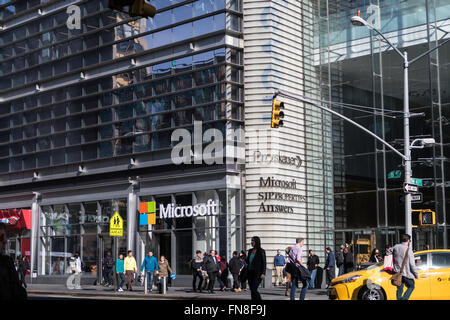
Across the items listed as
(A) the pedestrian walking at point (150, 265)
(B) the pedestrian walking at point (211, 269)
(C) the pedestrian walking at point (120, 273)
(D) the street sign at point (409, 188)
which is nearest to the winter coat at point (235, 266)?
(B) the pedestrian walking at point (211, 269)

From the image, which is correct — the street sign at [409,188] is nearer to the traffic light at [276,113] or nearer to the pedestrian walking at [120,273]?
the traffic light at [276,113]

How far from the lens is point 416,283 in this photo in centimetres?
1709

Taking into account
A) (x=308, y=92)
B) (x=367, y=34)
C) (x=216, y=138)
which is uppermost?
(x=367, y=34)

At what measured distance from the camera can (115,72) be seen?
37.4m

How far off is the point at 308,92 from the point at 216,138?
593 cm

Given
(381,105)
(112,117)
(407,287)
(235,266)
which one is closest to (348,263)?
(235,266)

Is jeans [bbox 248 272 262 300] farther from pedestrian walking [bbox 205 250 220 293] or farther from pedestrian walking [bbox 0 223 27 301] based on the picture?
pedestrian walking [bbox 205 250 220 293]

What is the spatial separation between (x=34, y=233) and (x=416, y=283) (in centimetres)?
2956

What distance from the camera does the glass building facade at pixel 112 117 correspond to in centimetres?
3278

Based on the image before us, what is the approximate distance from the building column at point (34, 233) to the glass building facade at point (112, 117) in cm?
10

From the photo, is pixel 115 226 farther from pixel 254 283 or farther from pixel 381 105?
pixel 254 283
